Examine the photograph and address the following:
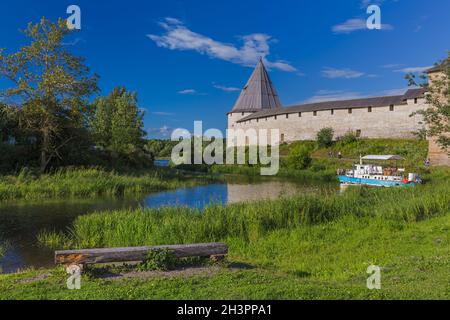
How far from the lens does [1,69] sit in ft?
70.7

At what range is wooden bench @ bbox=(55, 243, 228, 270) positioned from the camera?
18.8ft

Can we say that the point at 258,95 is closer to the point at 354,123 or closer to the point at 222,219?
the point at 354,123

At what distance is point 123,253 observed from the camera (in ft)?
19.6

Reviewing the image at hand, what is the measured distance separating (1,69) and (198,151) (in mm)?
30275

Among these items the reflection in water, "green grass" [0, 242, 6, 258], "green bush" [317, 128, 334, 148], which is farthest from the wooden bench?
"green bush" [317, 128, 334, 148]

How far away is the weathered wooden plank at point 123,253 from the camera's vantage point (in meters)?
5.72

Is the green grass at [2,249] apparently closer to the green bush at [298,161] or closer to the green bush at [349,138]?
the green bush at [298,161]

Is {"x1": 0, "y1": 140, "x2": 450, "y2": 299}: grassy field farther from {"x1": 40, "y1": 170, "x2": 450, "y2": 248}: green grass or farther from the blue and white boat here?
the blue and white boat

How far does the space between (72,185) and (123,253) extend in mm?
14229

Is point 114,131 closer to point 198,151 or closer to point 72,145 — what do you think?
point 72,145

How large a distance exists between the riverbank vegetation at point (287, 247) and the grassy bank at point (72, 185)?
7.97 m

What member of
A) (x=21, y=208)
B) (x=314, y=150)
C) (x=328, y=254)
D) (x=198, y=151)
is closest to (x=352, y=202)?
(x=328, y=254)

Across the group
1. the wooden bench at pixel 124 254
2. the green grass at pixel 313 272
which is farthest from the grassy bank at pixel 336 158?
the wooden bench at pixel 124 254

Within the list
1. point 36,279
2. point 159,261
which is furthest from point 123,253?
point 36,279
